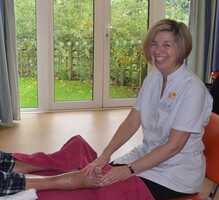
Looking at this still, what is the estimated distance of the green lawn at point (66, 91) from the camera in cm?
441

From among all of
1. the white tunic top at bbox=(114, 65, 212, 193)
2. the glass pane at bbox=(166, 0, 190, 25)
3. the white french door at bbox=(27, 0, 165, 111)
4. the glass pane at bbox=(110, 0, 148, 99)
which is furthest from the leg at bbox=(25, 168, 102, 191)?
the glass pane at bbox=(166, 0, 190, 25)

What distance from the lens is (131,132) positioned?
170 centimetres

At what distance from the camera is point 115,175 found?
4.59 feet

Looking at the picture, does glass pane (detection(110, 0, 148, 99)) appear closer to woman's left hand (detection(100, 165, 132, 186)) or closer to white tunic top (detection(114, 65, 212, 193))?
white tunic top (detection(114, 65, 212, 193))

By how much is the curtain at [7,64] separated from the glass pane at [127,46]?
136 centimetres

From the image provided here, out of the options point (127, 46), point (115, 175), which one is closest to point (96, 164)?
point (115, 175)

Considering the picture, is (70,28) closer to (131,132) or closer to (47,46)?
(47,46)

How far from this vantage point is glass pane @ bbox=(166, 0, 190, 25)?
4738 millimetres

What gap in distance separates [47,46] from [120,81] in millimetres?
1072

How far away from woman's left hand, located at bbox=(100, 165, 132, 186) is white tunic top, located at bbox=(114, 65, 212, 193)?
0.27 feet

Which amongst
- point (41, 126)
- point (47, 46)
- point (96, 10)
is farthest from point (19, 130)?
point (96, 10)

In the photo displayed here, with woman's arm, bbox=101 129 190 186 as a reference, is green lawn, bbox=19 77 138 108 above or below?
below

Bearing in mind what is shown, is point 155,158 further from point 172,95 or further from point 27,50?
point 27,50

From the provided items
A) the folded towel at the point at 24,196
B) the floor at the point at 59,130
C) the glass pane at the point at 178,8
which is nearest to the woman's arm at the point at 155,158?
the folded towel at the point at 24,196
